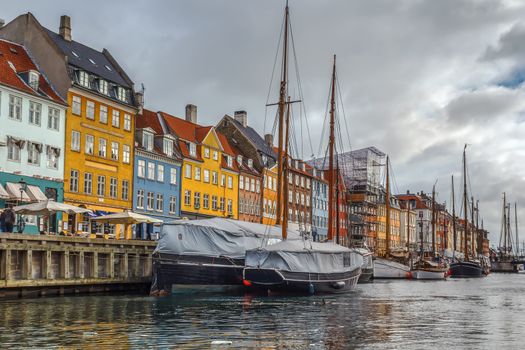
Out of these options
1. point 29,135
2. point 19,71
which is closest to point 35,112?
point 29,135

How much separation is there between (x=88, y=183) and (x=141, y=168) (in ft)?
29.2

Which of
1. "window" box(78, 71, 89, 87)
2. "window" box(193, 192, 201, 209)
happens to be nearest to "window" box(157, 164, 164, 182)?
"window" box(193, 192, 201, 209)

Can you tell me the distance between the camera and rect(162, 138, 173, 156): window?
75.6 metres

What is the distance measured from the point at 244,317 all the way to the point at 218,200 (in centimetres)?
5428

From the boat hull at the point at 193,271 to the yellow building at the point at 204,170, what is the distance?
32.9m

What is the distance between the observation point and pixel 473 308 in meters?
40.7

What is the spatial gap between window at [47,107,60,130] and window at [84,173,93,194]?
553cm

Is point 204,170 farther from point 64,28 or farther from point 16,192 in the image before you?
point 16,192

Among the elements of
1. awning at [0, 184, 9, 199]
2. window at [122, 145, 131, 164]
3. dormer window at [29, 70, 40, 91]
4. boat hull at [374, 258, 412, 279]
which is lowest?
boat hull at [374, 258, 412, 279]

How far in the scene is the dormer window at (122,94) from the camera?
68.4 metres

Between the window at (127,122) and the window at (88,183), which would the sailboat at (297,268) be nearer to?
the window at (88,183)

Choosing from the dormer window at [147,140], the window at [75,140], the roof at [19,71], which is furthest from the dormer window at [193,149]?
the roof at [19,71]

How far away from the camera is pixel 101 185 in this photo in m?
65.2

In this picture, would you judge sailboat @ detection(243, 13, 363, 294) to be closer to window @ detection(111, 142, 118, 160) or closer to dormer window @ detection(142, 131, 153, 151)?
window @ detection(111, 142, 118, 160)
